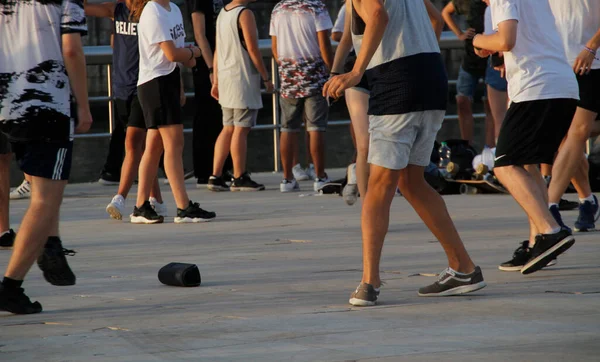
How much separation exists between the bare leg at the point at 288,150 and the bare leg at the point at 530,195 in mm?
5518

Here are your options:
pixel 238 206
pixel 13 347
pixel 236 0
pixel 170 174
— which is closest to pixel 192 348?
pixel 13 347

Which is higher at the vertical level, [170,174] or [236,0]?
[236,0]

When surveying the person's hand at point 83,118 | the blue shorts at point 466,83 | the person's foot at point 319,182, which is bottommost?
the person's foot at point 319,182

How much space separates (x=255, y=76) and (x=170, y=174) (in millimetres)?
3059

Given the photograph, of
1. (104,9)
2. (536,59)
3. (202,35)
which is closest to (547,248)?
(536,59)

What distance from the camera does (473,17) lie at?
41.6 feet

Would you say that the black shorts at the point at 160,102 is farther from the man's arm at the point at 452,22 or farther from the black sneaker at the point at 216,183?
the man's arm at the point at 452,22

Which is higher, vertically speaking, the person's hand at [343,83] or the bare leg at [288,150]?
the person's hand at [343,83]

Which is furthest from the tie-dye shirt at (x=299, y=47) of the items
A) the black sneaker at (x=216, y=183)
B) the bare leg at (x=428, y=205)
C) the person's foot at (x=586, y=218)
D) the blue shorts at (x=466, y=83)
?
the bare leg at (x=428, y=205)

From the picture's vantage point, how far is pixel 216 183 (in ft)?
39.3

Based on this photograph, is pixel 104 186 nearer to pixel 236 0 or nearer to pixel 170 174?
pixel 236 0

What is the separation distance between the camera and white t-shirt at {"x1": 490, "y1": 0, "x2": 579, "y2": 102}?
6.34 m

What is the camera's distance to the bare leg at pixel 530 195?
6262 millimetres

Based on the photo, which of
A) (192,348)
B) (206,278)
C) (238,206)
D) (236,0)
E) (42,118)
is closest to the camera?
(192,348)
